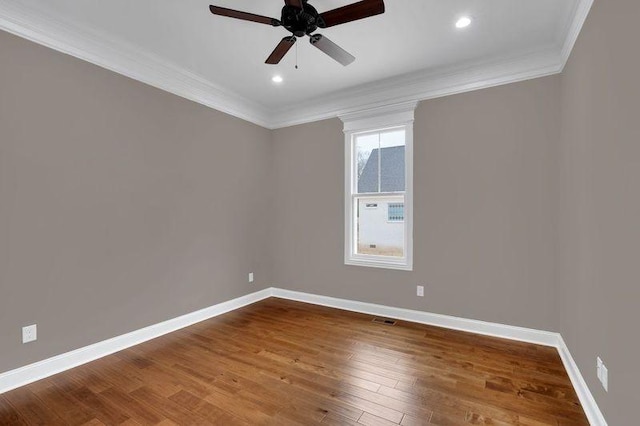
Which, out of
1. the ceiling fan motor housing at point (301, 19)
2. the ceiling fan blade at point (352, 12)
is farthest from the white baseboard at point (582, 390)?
the ceiling fan motor housing at point (301, 19)

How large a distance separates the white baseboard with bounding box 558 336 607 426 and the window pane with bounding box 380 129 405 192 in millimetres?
2252

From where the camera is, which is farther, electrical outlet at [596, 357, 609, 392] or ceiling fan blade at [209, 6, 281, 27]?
ceiling fan blade at [209, 6, 281, 27]

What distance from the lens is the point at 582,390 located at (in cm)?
206

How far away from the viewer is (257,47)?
294 centimetres

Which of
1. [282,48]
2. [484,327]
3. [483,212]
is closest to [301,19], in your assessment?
[282,48]

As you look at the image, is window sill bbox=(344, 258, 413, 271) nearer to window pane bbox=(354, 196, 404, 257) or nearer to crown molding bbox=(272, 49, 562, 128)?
window pane bbox=(354, 196, 404, 257)

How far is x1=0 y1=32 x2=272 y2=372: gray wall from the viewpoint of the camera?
2.29 metres

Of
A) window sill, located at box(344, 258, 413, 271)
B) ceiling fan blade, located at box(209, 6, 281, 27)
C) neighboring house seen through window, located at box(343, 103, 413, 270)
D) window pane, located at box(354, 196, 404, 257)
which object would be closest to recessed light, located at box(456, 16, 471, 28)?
neighboring house seen through window, located at box(343, 103, 413, 270)

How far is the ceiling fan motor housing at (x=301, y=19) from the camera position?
2035 mm

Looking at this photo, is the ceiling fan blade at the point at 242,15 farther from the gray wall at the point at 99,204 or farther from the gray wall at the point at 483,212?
the gray wall at the point at 483,212

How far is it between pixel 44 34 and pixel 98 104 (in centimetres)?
60

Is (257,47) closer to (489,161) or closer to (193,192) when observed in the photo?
(193,192)

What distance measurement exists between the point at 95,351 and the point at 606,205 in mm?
4106

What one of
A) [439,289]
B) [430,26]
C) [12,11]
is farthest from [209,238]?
[430,26]
